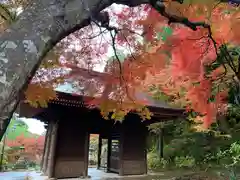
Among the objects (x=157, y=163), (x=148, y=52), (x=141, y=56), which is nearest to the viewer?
(x=141, y=56)

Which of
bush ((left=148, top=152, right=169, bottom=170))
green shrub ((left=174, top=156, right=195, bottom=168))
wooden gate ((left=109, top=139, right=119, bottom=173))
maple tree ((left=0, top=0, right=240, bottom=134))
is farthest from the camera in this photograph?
bush ((left=148, top=152, right=169, bottom=170))

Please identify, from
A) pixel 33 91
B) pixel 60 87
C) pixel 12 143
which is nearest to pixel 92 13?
pixel 33 91

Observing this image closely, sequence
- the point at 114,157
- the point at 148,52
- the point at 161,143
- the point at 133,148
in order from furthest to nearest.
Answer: the point at 161,143 → the point at 114,157 → the point at 133,148 → the point at 148,52

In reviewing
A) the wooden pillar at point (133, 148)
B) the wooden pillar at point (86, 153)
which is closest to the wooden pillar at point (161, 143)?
the wooden pillar at point (133, 148)

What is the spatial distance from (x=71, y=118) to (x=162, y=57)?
12.6 ft

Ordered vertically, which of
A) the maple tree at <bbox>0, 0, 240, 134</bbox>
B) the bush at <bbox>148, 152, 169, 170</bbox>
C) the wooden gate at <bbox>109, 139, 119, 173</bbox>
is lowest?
the bush at <bbox>148, 152, 169, 170</bbox>

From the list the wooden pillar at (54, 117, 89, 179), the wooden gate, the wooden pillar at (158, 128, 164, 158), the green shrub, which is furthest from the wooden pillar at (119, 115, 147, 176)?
the wooden pillar at (158, 128, 164, 158)

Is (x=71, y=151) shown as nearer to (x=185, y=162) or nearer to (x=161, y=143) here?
(x=185, y=162)

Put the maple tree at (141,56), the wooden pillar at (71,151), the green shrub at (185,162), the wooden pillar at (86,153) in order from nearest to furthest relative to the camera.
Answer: the maple tree at (141,56) → the wooden pillar at (71,151) → the wooden pillar at (86,153) → the green shrub at (185,162)

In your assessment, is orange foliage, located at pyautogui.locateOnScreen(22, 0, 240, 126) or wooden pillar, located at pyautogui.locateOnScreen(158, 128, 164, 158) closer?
orange foliage, located at pyautogui.locateOnScreen(22, 0, 240, 126)

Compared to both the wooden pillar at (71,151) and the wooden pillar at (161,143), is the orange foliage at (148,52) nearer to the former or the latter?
the wooden pillar at (71,151)

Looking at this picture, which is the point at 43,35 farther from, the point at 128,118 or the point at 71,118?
the point at 128,118

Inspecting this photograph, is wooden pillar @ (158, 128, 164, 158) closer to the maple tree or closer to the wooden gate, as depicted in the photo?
the wooden gate

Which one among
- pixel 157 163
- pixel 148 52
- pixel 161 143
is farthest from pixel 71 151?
pixel 161 143
